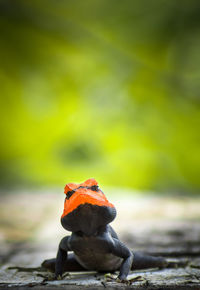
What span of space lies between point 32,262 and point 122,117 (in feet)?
16.7

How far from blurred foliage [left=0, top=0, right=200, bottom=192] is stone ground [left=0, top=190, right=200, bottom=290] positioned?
0.97 metres

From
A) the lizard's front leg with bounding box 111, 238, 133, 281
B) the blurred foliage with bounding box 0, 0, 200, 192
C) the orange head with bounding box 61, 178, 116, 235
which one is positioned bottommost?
the lizard's front leg with bounding box 111, 238, 133, 281

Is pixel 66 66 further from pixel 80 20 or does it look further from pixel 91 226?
pixel 91 226

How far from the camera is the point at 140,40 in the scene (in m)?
6.82

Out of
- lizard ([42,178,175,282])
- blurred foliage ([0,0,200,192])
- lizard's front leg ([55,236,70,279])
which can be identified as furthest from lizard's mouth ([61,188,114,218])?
blurred foliage ([0,0,200,192])

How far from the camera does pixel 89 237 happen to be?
1408 mm

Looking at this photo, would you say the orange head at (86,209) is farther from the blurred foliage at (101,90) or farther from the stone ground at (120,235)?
the blurred foliage at (101,90)

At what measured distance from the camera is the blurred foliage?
21.2ft

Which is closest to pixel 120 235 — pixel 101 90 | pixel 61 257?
pixel 61 257

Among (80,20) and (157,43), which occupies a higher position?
(80,20)

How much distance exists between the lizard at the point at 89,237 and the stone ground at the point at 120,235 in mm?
55

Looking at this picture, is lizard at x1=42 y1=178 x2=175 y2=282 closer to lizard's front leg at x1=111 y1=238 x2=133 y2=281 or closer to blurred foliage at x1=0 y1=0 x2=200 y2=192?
lizard's front leg at x1=111 y1=238 x2=133 y2=281

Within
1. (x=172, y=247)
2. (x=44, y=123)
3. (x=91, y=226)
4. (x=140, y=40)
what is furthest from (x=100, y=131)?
(x=91, y=226)

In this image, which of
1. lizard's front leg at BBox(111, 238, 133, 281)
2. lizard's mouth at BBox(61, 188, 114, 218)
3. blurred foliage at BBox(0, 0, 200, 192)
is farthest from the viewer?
Result: blurred foliage at BBox(0, 0, 200, 192)
